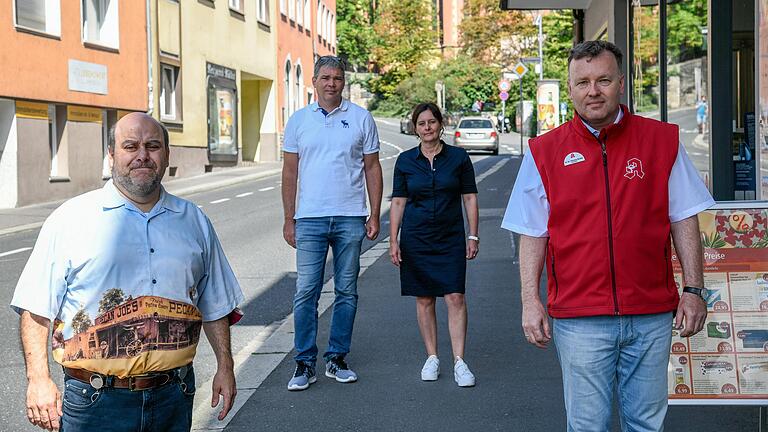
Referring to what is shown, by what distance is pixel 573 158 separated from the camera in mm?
3945

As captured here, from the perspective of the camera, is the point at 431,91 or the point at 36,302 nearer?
the point at 36,302

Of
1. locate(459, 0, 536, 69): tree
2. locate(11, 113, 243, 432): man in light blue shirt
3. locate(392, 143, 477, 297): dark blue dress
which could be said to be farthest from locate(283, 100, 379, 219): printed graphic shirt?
locate(459, 0, 536, 69): tree

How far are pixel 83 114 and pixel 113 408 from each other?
2359 cm

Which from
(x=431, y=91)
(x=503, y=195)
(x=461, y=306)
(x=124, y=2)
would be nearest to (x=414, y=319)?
(x=461, y=306)

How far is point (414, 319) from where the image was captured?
9383 mm

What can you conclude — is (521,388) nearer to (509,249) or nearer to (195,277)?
(195,277)

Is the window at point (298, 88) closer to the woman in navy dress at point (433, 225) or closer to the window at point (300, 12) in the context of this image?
the window at point (300, 12)

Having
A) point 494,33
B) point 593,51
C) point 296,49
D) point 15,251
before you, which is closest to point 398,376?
point 593,51

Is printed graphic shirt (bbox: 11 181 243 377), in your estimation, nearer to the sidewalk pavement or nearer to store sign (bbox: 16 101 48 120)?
the sidewalk pavement

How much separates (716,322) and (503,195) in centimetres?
1756

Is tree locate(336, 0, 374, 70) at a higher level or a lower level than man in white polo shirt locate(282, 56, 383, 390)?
higher

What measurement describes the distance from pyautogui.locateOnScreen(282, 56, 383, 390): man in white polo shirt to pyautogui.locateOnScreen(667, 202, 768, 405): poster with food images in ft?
7.63

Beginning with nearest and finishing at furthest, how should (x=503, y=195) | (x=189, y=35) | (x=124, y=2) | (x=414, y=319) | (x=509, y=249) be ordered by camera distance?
(x=414, y=319) → (x=509, y=249) → (x=503, y=195) → (x=124, y=2) → (x=189, y=35)

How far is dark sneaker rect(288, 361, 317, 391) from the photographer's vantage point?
687 cm
